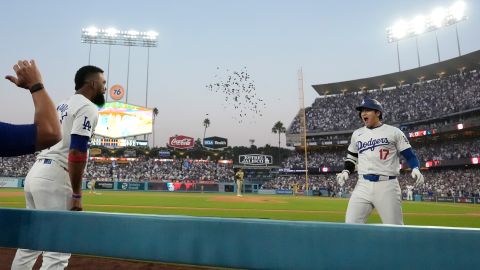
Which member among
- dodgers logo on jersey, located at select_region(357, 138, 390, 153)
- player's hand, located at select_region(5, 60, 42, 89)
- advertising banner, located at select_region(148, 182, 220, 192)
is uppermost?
player's hand, located at select_region(5, 60, 42, 89)


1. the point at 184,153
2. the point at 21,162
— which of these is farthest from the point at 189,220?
the point at 184,153

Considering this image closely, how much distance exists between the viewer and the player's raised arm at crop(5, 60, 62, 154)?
179 cm

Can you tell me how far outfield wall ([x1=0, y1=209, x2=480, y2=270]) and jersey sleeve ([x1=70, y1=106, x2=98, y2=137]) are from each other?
43.6 inches

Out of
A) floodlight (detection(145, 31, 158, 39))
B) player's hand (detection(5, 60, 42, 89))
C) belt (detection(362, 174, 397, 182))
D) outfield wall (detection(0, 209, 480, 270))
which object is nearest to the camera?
outfield wall (detection(0, 209, 480, 270))

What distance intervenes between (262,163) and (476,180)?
31695 mm

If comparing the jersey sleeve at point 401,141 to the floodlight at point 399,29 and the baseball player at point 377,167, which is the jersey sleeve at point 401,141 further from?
the floodlight at point 399,29

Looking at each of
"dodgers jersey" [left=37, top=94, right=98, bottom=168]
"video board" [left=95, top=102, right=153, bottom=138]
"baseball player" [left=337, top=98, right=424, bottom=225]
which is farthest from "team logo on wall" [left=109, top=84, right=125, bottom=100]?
"dodgers jersey" [left=37, top=94, right=98, bottom=168]

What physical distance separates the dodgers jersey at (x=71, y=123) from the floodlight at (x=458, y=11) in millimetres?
55017

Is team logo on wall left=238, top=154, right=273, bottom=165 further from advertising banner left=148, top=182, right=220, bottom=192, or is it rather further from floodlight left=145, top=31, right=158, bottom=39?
floodlight left=145, top=31, right=158, bottom=39

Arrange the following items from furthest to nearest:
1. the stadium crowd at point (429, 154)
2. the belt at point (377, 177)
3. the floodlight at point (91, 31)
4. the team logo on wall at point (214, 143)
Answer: the team logo on wall at point (214, 143) → the floodlight at point (91, 31) → the stadium crowd at point (429, 154) → the belt at point (377, 177)

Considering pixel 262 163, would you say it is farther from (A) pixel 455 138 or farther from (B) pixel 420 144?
(A) pixel 455 138

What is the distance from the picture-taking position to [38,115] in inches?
70.9

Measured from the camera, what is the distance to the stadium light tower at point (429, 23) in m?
45.3

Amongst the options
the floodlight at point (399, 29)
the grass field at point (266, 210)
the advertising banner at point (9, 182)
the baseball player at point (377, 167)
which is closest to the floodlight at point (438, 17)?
the floodlight at point (399, 29)
